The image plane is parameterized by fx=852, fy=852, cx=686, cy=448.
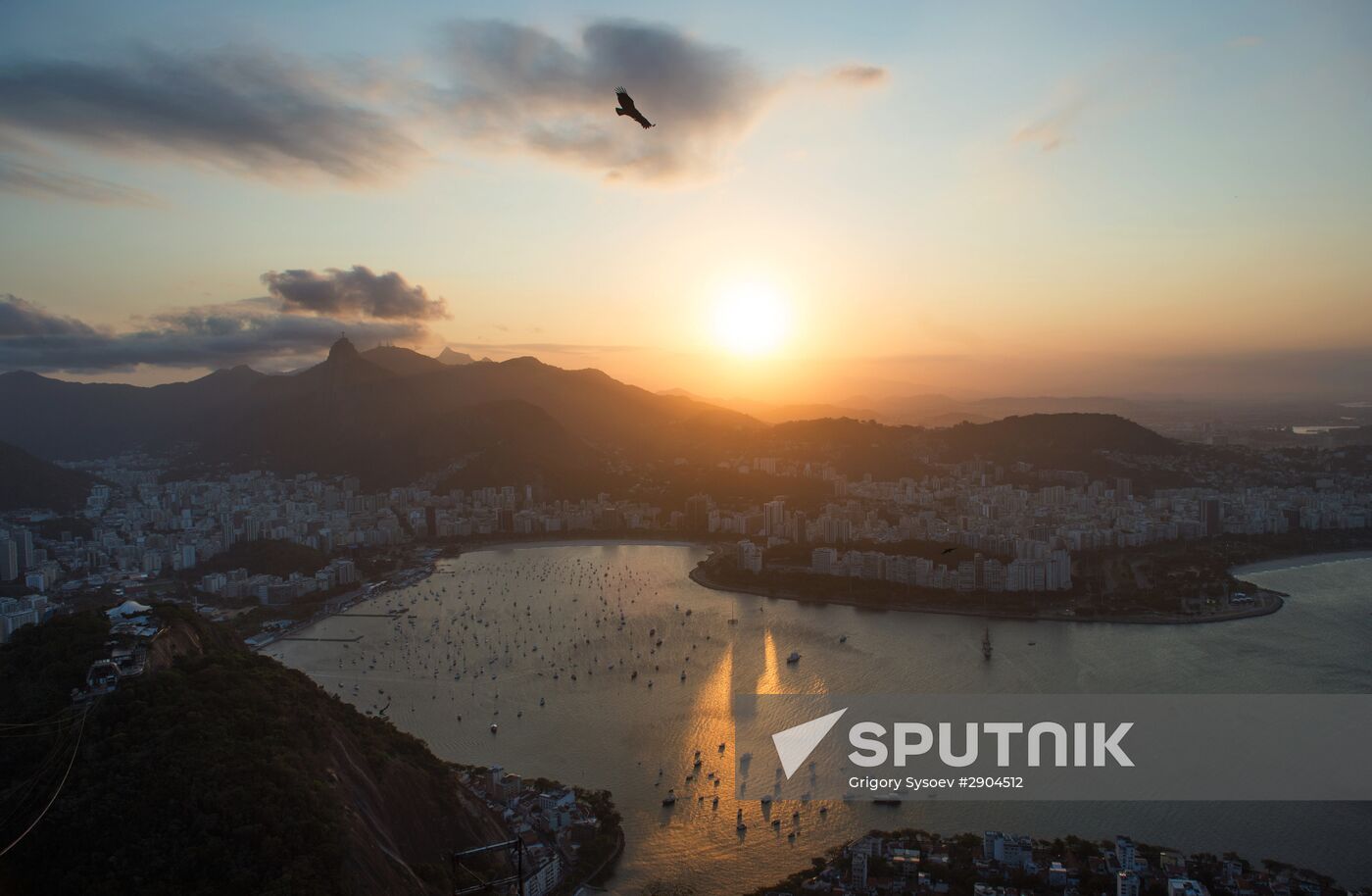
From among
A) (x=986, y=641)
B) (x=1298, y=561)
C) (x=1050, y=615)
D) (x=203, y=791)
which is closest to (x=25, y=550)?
(x=203, y=791)

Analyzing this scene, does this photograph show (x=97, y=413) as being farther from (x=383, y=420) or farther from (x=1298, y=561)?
(x=1298, y=561)

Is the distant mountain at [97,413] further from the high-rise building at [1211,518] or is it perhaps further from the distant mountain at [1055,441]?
the high-rise building at [1211,518]

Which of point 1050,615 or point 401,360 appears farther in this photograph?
point 401,360

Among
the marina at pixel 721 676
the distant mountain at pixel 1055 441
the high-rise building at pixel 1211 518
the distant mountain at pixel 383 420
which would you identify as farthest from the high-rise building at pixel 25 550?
the distant mountain at pixel 1055 441

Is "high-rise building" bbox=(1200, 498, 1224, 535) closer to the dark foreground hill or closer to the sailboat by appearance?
the sailboat

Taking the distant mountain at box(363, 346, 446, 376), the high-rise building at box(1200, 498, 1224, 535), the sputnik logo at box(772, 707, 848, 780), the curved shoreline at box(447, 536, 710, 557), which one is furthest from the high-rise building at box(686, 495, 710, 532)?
the distant mountain at box(363, 346, 446, 376)

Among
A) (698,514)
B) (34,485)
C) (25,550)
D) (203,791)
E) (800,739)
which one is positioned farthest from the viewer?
(698,514)
